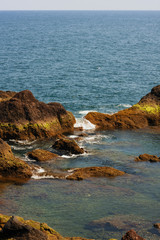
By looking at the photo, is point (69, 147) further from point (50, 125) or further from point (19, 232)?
point (19, 232)

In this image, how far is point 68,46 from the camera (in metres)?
140

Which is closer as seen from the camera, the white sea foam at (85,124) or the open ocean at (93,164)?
the open ocean at (93,164)

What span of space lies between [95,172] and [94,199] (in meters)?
4.60

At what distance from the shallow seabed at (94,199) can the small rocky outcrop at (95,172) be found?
0.67 metres

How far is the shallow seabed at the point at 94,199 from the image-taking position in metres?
23.3

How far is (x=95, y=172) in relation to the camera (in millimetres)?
31641

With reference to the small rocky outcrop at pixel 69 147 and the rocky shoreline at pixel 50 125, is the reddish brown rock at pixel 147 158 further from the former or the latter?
the small rocky outcrop at pixel 69 147

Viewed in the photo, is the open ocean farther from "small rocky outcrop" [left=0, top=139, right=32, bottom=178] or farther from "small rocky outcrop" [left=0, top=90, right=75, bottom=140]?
"small rocky outcrop" [left=0, top=90, right=75, bottom=140]

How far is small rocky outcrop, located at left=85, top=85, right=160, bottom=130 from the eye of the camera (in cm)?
4612

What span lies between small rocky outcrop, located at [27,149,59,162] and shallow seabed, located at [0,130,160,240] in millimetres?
848

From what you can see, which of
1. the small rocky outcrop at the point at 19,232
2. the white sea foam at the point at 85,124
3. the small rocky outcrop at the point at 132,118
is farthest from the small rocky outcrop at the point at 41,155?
the small rocky outcrop at the point at 19,232

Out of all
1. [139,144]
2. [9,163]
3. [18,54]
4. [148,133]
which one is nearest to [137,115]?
[148,133]

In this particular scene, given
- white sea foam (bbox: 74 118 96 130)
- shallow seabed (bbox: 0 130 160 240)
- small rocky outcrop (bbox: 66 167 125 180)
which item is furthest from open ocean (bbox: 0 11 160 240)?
small rocky outcrop (bbox: 66 167 125 180)

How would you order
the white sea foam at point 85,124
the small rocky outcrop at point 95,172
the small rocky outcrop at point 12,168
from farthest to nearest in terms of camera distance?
the white sea foam at point 85,124 < the small rocky outcrop at point 95,172 < the small rocky outcrop at point 12,168
